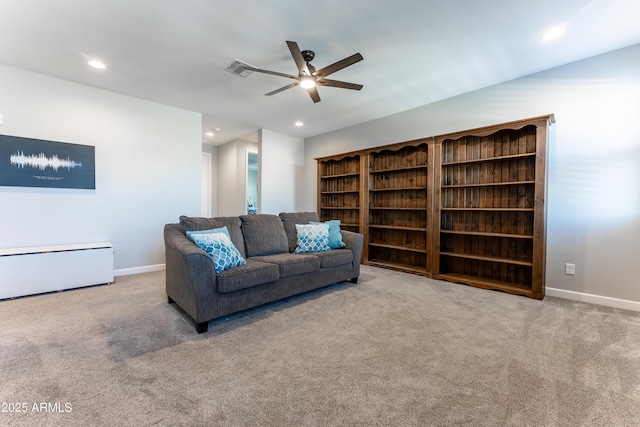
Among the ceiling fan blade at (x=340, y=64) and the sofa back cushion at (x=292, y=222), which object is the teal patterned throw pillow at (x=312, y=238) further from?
the ceiling fan blade at (x=340, y=64)

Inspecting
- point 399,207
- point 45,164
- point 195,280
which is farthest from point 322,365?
point 45,164

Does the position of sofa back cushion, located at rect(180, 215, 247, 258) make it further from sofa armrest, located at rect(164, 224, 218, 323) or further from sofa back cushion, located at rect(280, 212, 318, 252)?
sofa back cushion, located at rect(280, 212, 318, 252)

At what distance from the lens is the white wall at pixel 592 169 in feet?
8.85

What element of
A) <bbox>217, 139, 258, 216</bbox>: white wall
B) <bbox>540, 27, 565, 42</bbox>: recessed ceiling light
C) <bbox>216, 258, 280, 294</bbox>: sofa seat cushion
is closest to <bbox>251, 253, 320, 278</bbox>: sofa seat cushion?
<bbox>216, 258, 280, 294</bbox>: sofa seat cushion

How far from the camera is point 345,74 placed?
10.5ft

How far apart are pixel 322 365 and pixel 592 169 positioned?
3.42m

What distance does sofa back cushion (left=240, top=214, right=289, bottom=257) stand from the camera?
3223 mm

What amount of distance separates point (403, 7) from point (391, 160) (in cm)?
270

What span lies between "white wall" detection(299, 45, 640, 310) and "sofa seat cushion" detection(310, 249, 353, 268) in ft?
7.60

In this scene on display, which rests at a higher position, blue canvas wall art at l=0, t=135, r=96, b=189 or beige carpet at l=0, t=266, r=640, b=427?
blue canvas wall art at l=0, t=135, r=96, b=189

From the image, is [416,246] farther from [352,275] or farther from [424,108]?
[424,108]

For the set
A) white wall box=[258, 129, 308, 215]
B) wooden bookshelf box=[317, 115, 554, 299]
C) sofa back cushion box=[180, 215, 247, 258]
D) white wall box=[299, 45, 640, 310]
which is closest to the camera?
white wall box=[299, 45, 640, 310]

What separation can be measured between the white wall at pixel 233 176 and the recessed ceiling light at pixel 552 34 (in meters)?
5.27

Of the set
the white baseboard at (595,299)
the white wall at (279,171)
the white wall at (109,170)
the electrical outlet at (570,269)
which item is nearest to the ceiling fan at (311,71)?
the white wall at (109,170)
